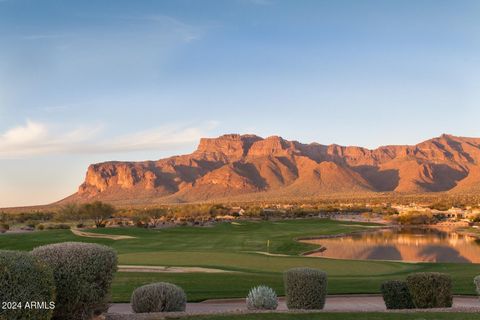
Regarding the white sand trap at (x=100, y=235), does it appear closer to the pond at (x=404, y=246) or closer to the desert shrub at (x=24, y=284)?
the pond at (x=404, y=246)

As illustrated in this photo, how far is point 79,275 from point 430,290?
29.7 feet

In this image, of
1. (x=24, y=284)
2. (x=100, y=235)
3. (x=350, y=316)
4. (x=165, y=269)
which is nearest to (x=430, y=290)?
(x=350, y=316)

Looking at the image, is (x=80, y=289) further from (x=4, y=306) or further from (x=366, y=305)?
(x=366, y=305)

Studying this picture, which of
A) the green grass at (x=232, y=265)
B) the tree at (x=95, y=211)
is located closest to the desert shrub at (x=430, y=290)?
the green grass at (x=232, y=265)

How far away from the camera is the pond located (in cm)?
3878

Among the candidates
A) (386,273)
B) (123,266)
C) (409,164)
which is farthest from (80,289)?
(409,164)

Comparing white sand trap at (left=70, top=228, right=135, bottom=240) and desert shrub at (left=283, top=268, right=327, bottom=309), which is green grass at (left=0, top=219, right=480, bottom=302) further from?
desert shrub at (left=283, top=268, right=327, bottom=309)

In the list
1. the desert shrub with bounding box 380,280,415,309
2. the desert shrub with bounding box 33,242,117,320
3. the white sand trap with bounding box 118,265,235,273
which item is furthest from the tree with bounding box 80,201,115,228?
the desert shrub with bounding box 33,242,117,320

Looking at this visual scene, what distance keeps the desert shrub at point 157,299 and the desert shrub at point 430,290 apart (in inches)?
247

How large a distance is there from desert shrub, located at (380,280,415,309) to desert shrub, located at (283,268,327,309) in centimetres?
206

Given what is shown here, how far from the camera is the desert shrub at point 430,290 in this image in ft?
44.0

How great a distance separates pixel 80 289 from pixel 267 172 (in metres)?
190

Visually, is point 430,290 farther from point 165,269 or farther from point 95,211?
point 95,211

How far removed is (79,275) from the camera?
970 cm
